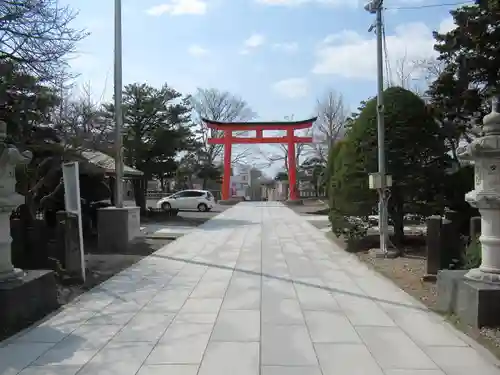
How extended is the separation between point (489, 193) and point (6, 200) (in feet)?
19.7

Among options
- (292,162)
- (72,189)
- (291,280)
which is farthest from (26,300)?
(292,162)

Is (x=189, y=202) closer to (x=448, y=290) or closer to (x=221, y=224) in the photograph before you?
(x=221, y=224)

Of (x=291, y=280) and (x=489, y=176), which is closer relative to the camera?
(x=489, y=176)

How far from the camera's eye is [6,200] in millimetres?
6078

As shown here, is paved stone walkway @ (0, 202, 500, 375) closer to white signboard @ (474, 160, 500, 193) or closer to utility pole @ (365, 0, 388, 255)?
white signboard @ (474, 160, 500, 193)

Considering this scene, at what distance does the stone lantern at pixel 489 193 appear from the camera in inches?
234

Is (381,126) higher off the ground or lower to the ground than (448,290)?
higher

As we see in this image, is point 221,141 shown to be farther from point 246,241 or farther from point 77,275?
point 77,275

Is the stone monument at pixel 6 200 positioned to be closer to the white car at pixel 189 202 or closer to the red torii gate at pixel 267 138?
the white car at pixel 189 202

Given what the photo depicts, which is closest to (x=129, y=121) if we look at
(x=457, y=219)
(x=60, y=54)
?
(x=60, y=54)

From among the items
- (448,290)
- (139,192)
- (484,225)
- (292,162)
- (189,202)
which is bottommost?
(448,290)

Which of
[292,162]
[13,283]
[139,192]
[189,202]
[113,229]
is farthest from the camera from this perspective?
[292,162]

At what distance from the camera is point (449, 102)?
13.7m

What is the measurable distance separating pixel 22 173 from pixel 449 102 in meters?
11.3
